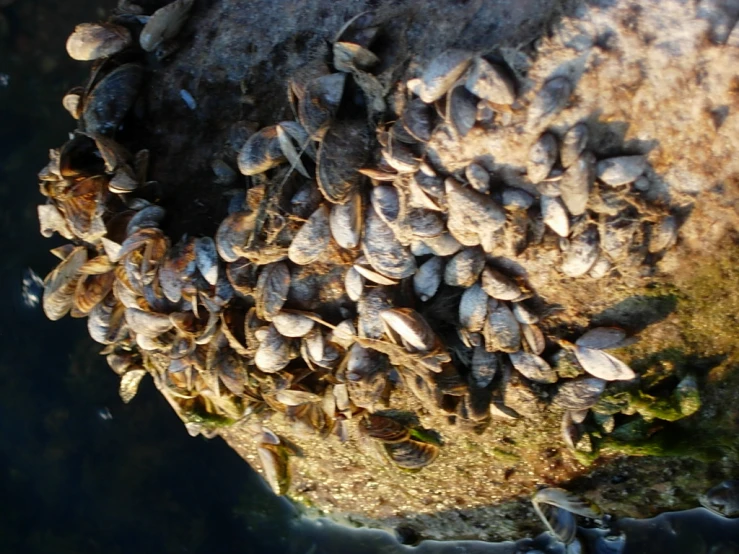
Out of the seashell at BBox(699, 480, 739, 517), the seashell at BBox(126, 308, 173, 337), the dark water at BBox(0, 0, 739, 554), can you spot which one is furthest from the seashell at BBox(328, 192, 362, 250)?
the seashell at BBox(699, 480, 739, 517)

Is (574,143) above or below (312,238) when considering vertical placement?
above

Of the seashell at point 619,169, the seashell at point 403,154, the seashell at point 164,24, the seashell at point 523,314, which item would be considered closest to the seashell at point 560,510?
the seashell at point 523,314

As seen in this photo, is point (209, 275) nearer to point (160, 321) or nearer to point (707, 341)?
point (160, 321)

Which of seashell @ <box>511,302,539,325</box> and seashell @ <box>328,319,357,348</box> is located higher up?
seashell @ <box>511,302,539,325</box>

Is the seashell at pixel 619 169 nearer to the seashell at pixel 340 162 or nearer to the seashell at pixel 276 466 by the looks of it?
the seashell at pixel 340 162

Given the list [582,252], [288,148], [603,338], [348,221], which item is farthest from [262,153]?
[603,338]

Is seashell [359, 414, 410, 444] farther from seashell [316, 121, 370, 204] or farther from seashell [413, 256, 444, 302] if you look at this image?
seashell [316, 121, 370, 204]

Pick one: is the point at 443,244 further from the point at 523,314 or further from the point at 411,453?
the point at 411,453

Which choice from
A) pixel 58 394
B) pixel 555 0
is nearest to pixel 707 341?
pixel 555 0
